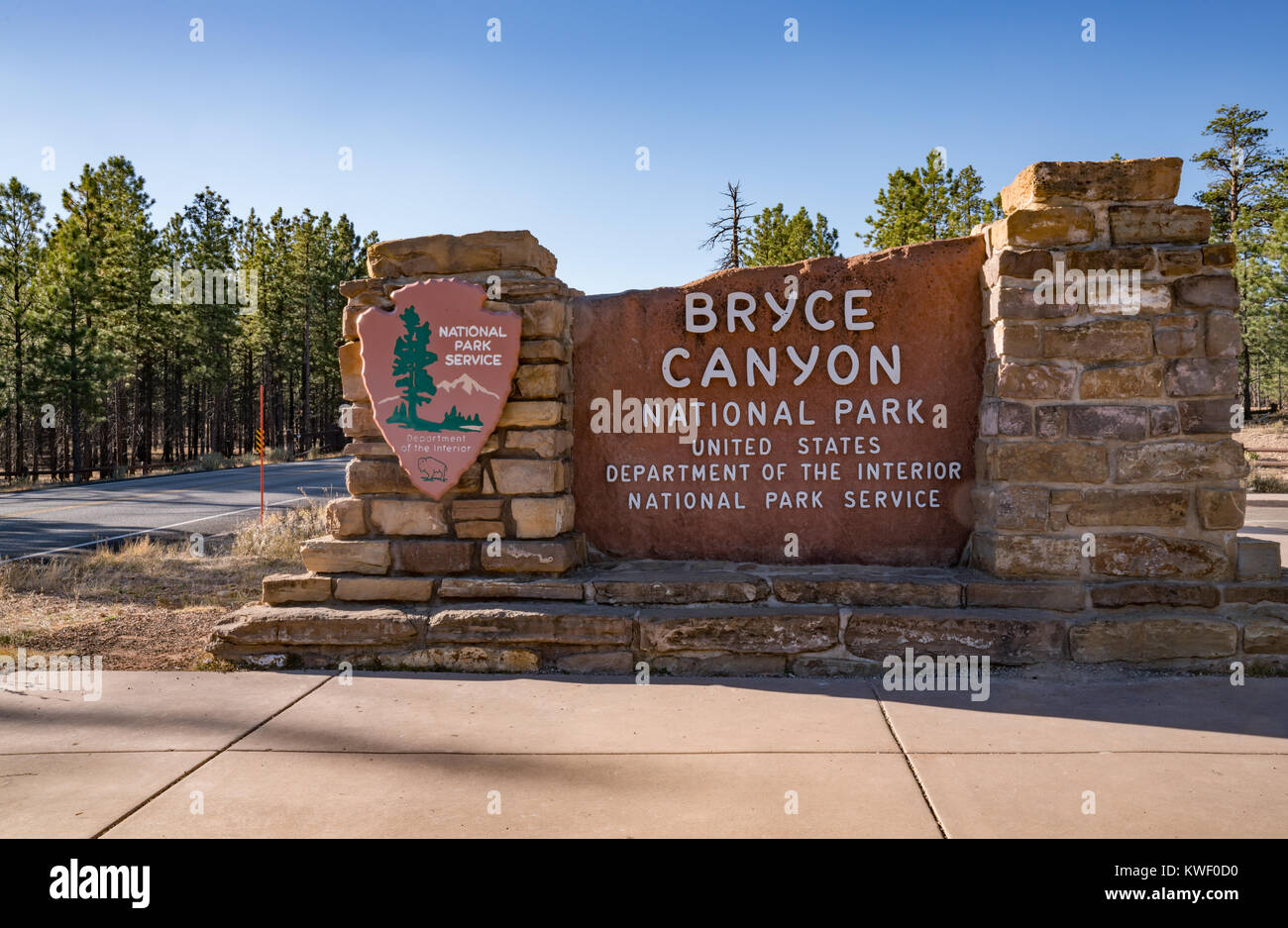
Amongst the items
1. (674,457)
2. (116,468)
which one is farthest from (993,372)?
(116,468)

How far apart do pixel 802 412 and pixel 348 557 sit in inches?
115

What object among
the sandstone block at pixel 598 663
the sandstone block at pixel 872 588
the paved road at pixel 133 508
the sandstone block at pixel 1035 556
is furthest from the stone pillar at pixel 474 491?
the paved road at pixel 133 508

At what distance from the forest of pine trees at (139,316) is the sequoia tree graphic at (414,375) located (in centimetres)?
2803

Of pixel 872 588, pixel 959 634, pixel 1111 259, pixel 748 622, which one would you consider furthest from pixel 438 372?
pixel 1111 259

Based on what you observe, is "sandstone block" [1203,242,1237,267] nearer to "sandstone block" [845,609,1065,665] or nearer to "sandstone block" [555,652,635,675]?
"sandstone block" [845,609,1065,665]

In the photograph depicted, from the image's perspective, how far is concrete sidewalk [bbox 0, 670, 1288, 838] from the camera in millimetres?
2951

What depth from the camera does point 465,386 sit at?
207 inches

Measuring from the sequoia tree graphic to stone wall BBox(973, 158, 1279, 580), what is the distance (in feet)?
10.9

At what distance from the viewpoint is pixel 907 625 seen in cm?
472

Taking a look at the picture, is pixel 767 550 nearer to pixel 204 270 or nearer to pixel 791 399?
pixel 791 399

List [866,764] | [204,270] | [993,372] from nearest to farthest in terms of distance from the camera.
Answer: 1. [866,764]
2. [993,372]
3. [204,270]

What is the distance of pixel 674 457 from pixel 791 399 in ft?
2.70

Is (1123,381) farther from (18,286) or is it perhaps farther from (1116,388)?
(18,286)

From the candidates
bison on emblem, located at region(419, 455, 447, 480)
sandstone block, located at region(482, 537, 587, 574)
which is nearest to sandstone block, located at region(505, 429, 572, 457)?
bison on emblem, located at region(419, 455, 447, 480)
